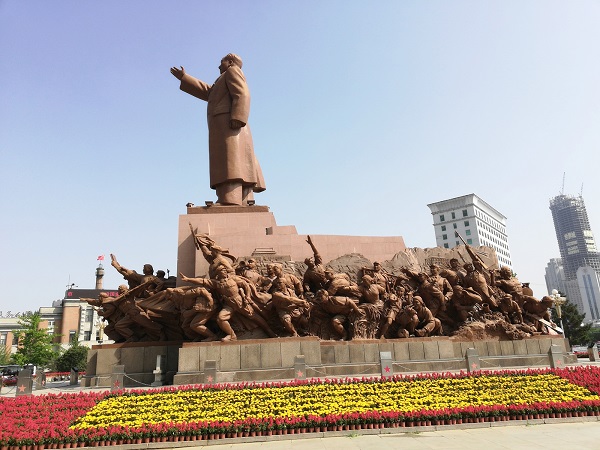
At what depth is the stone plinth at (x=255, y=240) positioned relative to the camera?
15117mm

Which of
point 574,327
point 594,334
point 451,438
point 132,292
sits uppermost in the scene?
point 132,292

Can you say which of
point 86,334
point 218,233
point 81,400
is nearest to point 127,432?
point 81,400

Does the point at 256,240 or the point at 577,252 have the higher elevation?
the point at 577,252

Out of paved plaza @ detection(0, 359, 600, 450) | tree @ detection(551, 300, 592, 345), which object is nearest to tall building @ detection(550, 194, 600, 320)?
tree @ detection(551, 300, 592, 345)

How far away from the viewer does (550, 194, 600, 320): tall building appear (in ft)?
341

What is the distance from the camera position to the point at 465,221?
6700 centimetres

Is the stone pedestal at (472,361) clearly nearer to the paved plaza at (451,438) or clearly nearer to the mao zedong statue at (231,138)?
the paved plaza at (451,438)

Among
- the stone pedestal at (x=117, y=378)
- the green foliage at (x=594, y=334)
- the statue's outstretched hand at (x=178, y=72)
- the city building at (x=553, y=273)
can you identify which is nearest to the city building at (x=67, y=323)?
the statue's outstretched hand at (x=178, y=72)

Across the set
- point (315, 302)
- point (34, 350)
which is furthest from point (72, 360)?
point (315, 302)

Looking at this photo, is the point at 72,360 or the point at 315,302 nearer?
the point at 315,302

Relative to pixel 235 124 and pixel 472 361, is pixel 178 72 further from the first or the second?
pixel 472 361

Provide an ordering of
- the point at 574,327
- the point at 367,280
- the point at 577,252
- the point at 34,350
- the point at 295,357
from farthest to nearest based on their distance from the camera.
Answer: the point at 577,252 < the point at 574,327 < the point at 34,350 < the point at 367,280 < the point at 295,357

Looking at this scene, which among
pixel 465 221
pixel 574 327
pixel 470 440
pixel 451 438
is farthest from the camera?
pixel 465 221

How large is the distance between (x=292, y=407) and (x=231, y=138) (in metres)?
12.3
